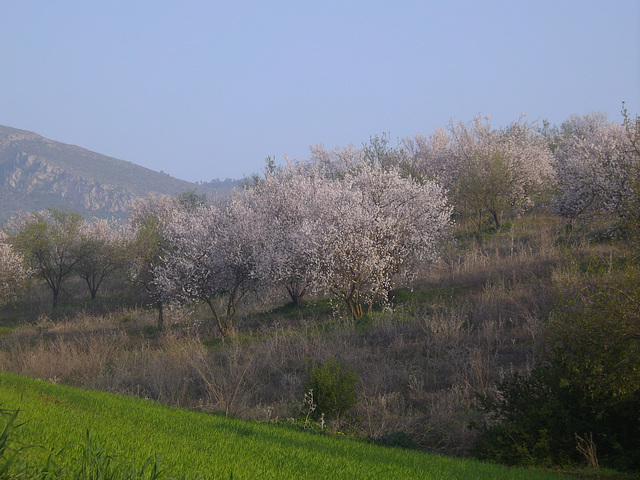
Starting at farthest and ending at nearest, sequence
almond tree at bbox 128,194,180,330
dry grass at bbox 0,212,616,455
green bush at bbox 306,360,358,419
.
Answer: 1. almond tree at bbox 128,194,180,330
2. dry grass at bbox 0,212,616,455
3. green bush at bbox 306,360,358,419

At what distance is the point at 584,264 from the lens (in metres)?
21.0

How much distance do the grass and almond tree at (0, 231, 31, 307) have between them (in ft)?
104

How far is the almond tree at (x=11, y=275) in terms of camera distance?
122 ft

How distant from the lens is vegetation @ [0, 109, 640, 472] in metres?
9.19

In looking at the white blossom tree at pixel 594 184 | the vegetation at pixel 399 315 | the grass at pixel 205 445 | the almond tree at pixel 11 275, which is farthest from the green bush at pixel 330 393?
the almond tree at pixel 11 275

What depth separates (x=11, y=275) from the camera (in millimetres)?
37812

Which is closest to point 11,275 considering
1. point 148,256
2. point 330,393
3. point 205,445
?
point 148,256

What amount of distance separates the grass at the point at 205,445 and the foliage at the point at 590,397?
3.77 ft

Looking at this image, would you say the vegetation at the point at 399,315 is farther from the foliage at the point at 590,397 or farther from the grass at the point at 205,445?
the grass at the point at 205,445

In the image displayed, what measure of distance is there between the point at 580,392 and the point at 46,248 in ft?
134

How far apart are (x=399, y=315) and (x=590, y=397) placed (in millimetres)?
12421

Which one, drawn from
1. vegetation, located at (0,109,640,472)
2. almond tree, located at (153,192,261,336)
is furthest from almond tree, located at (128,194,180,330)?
almond tree, located at (153,192,261,336)

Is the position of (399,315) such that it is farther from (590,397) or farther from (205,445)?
(205,445)

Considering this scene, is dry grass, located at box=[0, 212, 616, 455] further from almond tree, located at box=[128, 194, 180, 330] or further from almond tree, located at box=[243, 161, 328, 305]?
almond tree, located at box=[128, 194, 180, 330]
